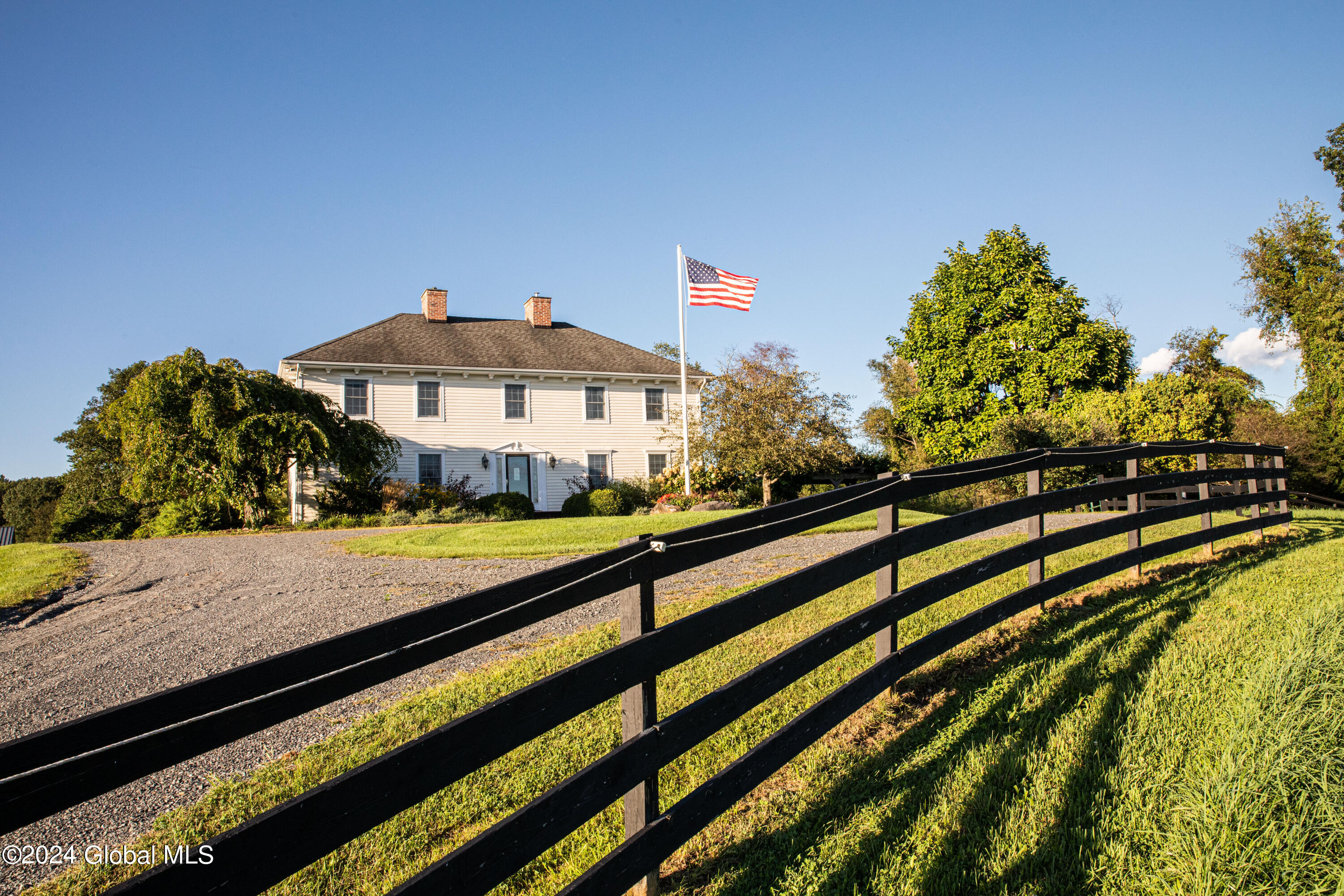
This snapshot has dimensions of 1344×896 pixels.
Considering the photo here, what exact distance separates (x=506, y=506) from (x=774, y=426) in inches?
340

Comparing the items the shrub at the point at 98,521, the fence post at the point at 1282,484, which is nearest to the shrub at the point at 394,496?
the shrub at the point at 98,521

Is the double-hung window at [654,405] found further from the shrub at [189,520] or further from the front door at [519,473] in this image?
the shrub at [189,520]

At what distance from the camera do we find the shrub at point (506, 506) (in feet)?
73.6

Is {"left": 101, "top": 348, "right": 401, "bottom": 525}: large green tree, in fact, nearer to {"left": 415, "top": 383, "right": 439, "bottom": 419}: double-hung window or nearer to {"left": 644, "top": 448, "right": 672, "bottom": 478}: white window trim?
{"left": 415, "top": 383, "right": 439, "bottom": 419}: double-hung window

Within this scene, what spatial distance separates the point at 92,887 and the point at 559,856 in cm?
182

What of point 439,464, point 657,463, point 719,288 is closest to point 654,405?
point 657,463

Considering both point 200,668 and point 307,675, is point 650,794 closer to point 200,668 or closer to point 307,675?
point 307,675

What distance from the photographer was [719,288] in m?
21.4

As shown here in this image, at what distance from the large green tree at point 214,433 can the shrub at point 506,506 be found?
166 inches

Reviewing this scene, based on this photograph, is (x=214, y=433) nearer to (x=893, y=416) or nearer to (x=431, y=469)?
(x=431, y=469)

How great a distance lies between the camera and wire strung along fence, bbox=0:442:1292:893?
133 centimetres

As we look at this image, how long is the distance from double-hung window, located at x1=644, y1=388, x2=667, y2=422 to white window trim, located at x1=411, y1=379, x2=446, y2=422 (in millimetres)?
7372

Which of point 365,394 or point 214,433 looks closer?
point 214,433

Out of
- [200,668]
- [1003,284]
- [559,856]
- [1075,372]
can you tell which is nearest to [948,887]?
[559,856]
